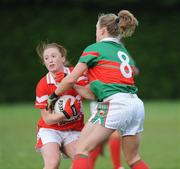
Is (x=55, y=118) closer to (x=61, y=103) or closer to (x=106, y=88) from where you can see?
(x=61, y=103)

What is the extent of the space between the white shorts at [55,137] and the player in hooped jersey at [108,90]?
590 millimetres

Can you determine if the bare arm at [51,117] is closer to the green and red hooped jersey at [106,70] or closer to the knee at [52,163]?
the knee at [52,163]

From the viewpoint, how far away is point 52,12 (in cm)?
Result: 2400

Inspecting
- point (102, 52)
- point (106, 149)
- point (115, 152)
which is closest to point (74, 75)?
point (102, 52)

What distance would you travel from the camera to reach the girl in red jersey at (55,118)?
22.5 ft

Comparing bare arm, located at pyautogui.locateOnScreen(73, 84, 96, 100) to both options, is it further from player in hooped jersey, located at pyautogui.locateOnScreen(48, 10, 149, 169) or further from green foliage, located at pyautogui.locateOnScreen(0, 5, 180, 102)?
green foliage, located at pyautogui.locateOnScreen(0, 5, 180, 102)

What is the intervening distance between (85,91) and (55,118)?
1.50 ft

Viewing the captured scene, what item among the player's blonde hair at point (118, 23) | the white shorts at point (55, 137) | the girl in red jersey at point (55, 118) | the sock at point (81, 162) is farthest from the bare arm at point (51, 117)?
the player's blonde hair at point (118, 23)

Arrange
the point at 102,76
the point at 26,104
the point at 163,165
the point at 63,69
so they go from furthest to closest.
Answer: the point at 26,104 < the point at 163,165 < the point at 63,69 < the point at 102,76

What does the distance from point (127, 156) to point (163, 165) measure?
11.4 feet

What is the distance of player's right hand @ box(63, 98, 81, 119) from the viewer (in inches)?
269

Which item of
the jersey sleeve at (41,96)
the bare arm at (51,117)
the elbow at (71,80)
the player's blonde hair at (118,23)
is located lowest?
the bare arm at (51,117)

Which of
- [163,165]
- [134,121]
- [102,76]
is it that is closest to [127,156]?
[134,121]

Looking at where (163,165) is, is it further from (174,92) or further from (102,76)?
(174,92)
